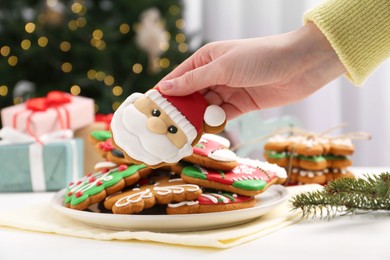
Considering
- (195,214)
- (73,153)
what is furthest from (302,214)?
(73,153)

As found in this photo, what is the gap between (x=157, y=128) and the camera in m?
0.94

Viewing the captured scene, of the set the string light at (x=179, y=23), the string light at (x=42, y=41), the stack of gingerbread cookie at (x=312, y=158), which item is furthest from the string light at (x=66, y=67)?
the stack of gingerbread cookie at (x=312, y=158)

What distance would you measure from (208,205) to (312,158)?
0.45m

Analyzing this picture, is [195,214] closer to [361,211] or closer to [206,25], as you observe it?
[361,211]

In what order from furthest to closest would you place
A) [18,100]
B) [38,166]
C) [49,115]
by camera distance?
[18,100], [49,115], [38,166]

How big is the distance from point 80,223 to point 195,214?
208mm

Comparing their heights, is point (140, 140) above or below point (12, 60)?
below

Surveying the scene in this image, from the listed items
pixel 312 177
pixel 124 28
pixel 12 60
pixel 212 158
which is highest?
pixel 124 28

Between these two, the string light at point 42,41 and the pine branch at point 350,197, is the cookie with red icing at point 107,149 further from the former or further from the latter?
the string light at point 42,41

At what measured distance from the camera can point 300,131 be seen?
4.72 feet

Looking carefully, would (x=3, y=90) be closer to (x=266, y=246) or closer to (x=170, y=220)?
(x=170, y=220)

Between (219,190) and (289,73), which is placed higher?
(289,73)

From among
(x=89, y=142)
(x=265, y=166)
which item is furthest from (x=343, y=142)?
(x=89, y=142)

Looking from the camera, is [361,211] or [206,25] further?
[206,25]
